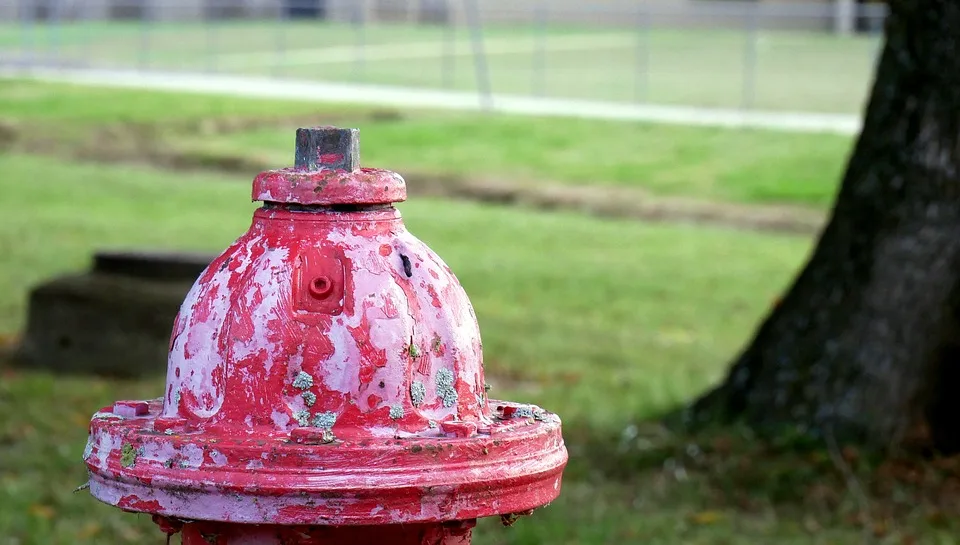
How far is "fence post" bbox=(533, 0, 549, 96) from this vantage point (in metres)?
29.4

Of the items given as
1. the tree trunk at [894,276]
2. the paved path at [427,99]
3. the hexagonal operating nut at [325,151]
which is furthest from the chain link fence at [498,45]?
the hexagonal operating nut at [325,151]

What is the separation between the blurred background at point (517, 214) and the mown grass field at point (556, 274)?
0.03m

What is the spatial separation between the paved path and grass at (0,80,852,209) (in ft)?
3.29

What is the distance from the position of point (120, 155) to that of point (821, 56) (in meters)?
20.8

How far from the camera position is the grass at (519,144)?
17609 mm

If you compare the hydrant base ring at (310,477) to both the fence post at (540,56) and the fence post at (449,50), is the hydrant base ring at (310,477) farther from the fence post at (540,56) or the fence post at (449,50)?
the fence post at (449,50)

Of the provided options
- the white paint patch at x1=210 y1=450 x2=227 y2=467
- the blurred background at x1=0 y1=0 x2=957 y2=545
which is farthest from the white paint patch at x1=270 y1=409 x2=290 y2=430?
the blurred background at x1=0 y1=0 x2=957 y2=545

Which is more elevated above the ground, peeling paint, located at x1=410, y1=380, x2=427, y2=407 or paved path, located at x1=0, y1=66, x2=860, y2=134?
peeling paint, located at x1=410, y1=380, x2=427, y2=407

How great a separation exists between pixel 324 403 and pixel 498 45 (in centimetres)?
3890

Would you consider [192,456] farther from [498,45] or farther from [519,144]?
[498,45]

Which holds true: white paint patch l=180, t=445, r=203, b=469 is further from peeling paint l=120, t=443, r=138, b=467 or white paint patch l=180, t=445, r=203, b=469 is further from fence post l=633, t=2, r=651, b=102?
fence post l=633, t=2, r=651, b=102

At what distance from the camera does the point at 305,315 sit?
85.1 inches

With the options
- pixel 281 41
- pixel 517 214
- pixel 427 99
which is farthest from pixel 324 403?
pixel 281 41

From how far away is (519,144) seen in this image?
20234 mm
